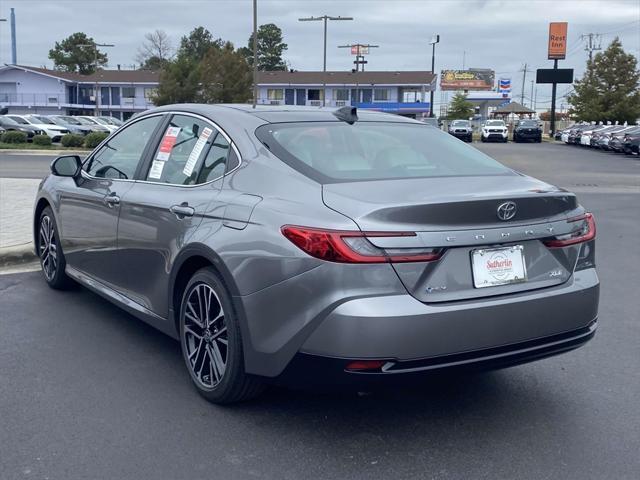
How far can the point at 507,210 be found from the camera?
354 centimetres

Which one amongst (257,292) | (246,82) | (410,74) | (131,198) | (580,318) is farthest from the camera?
(410,74)

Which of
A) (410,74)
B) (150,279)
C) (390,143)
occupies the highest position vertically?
(410,74)

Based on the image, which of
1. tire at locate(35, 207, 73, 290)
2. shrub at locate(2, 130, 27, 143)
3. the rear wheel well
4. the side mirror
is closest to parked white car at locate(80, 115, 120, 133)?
Result: shrub at locate(2, 130, 27, 143)

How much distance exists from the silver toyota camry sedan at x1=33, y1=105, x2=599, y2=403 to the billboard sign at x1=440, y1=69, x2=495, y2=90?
126127 mm

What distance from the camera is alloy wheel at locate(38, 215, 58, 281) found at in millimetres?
6312

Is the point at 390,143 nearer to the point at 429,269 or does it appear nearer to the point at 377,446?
the point at 429,269

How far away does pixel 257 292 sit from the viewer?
3.53 m

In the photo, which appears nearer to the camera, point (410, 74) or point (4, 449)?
point (4, 449)

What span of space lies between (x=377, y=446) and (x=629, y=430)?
135 cm

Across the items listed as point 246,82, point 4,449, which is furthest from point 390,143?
point 246,82

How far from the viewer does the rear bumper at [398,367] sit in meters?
3.31

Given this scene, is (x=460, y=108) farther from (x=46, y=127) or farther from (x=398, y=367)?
(x=398, y=367)

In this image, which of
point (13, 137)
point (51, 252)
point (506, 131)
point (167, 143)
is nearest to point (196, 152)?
point (167, 143)

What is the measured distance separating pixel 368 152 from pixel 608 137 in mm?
42374
